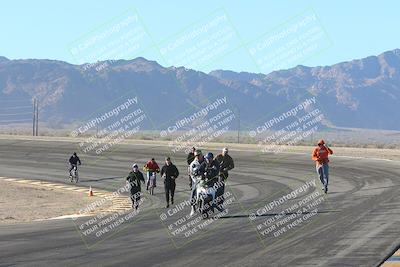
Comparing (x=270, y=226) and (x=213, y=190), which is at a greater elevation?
(x=213, y=190)

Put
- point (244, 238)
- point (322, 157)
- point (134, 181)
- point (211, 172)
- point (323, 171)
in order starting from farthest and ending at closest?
point (323, 171) < point (322, 157) < point (134, 181) < point (211, 172) < point (244, 238)

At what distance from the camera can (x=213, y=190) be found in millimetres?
18078

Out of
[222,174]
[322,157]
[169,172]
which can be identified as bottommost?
[322,157]

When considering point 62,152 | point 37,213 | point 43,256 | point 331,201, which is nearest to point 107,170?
point 62,152

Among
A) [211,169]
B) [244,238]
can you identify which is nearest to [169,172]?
[211,169]

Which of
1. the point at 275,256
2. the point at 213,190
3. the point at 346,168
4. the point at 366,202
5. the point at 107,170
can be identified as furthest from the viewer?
the point at 107,170

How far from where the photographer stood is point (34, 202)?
85.1 ft

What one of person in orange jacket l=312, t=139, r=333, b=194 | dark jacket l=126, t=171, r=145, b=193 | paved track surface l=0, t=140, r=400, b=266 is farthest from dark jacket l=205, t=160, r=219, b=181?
person in orange jacket l=312, t=139, r=333, b=194

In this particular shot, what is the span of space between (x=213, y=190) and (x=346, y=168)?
64.0 ft

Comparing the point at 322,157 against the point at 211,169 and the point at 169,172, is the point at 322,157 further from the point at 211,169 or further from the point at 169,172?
the point at 211,169

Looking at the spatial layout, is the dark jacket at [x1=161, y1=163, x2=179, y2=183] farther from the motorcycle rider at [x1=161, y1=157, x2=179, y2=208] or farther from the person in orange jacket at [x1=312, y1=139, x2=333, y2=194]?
the person in orange jacket at [x1=312, y1=139, x2=333, y2=194]

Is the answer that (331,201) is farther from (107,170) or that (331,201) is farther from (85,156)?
(85,156)

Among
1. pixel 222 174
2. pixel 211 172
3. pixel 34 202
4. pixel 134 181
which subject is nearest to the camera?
pixel 211 172

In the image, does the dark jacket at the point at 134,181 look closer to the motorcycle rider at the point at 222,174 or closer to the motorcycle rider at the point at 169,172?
the motorcycle rider at the point at 169,172
